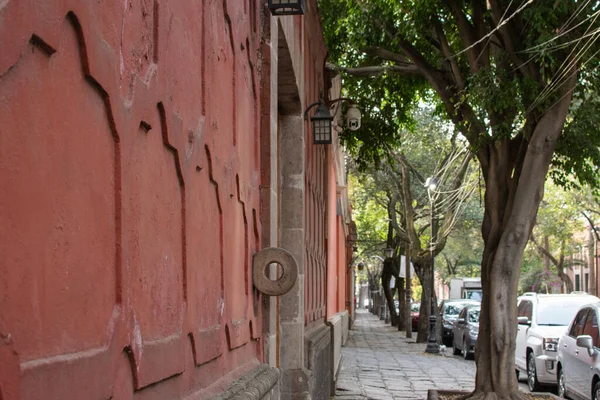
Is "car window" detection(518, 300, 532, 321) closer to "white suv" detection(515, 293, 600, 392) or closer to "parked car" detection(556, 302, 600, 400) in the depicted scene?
"white suv" detection(515, 293, 600, 392)

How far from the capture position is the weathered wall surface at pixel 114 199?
1.71 meters

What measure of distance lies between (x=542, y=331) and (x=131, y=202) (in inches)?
599

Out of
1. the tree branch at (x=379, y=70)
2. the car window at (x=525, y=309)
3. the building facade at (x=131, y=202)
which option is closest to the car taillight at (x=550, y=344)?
the car window at (x=525, y=309)

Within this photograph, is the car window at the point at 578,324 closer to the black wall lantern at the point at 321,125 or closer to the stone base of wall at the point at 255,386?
the black wall lantern at the point at 321,125

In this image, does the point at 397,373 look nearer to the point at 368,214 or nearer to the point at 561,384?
the point at 561,384

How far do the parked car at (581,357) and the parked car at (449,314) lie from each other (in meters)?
17.8

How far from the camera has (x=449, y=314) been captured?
33.2 m

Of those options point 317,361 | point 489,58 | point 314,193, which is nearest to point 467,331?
point 489,58

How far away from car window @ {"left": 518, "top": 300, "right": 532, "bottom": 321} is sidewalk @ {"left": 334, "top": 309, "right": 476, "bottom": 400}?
177 cm

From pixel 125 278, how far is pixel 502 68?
11066 millimetres

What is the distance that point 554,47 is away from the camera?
1097 cm

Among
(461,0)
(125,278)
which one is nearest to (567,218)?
(461,0)

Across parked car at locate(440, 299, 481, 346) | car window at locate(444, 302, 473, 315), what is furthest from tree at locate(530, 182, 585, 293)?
car window at locate(444, 302, 473, 315)

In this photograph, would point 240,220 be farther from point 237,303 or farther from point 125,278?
point 125,278
